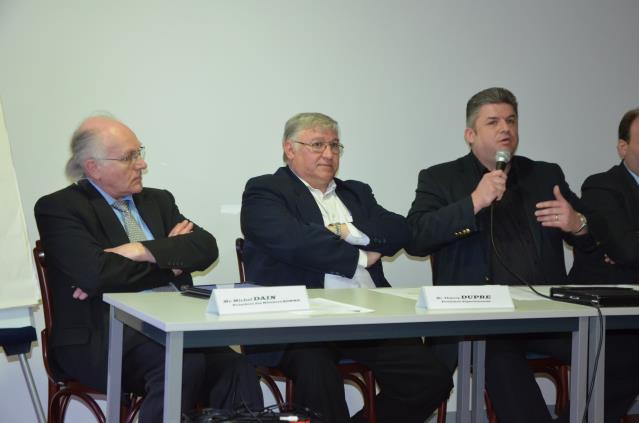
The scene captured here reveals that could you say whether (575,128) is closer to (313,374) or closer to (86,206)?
(313,374)

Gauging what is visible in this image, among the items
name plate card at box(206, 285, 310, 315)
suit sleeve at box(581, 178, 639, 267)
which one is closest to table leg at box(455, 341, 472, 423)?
suit sleeve at box(581, 178, 639, 267)

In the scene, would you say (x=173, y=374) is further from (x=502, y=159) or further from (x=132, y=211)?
(x=502, y=159)

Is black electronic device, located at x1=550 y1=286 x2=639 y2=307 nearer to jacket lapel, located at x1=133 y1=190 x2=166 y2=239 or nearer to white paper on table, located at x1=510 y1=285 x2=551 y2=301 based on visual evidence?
white paper on table, located at x1=510 y1=285 x2=551 y2=301

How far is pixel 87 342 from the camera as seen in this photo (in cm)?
263

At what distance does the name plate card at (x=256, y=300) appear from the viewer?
195cm

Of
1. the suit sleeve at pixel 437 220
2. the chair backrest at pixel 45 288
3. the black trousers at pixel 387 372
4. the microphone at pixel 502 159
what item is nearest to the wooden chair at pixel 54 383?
the chair backrest at pixel 45 288

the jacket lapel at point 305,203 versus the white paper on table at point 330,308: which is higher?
the jacket lapel at point 305,203

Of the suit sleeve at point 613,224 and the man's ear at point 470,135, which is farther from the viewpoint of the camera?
the man's ear at point 470,135

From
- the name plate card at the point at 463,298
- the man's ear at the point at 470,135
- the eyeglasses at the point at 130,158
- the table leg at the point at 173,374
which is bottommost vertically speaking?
the table leg at the point at 173,374

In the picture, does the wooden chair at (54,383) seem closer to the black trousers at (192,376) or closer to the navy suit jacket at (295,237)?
the black trousers at (192,376)

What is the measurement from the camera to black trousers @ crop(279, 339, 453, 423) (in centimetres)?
265

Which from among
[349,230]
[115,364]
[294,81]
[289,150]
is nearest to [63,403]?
[115,364]

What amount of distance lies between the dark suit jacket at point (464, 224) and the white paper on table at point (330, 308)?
1.04 meters

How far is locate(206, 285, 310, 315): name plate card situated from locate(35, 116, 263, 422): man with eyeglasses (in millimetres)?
501
